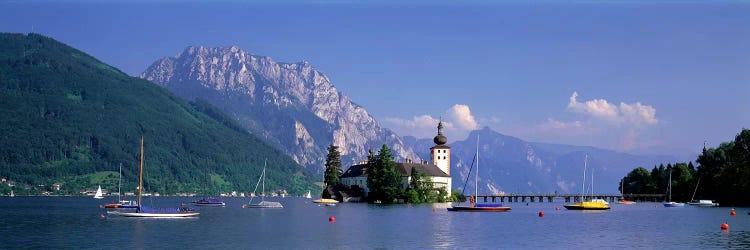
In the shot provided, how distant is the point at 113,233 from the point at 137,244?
13.9 metres

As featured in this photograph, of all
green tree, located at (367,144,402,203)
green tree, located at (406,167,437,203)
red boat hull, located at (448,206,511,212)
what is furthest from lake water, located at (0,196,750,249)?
green tree, located at (406,167,437,203)

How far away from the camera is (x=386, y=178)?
623ft

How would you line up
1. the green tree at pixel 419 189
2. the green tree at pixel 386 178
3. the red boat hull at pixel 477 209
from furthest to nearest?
the green tree at pixel 419 189, the green tree at pixel 386 178, the red boat hull at pixel 477 209

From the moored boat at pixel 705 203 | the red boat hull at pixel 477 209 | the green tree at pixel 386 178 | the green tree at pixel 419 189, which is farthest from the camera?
the moored boat at pixel 705 203

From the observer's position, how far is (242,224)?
103 meters

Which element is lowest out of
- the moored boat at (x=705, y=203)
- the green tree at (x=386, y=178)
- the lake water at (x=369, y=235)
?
the lake water at (x=369, y=235)

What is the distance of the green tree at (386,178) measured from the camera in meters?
188

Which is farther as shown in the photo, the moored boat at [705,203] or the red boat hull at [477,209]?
the moored boat at [705,203]

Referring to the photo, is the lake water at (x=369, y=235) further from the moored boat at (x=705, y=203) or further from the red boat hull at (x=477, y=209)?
the moored boat at (x=705, y=203)

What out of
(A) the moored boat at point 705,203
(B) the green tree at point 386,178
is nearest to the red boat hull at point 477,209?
(B) the green tree at point 386,178

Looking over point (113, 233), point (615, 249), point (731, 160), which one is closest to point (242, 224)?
point (113, 233)

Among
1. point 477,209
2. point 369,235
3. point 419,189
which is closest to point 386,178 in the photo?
point 419,189

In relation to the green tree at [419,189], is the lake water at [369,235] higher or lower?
lower

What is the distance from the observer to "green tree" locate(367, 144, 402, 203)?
617 feet
